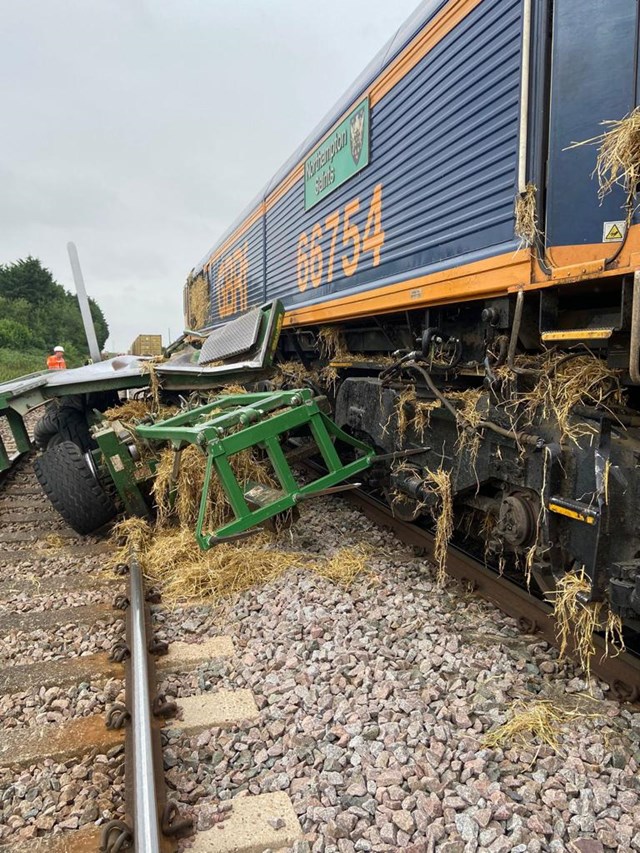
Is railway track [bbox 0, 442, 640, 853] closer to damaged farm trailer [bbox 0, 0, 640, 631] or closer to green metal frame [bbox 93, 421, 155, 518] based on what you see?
damaged farm trailer [bbox 0, 0, 640, 631]

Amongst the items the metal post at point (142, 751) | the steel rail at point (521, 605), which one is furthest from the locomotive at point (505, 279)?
the metal post at point (142, 751)

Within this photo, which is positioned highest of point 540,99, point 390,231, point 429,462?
point 540,99

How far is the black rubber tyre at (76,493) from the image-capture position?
486cm

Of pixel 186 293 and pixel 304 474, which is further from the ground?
pixel 186 293

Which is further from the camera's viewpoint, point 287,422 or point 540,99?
point 287,422

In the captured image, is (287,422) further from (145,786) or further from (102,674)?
(145,786)

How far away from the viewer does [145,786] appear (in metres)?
1.94

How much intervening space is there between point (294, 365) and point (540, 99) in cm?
473

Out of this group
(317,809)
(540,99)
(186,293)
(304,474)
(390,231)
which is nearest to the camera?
(317,809)

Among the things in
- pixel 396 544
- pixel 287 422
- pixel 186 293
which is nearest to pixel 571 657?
pixel 396 544

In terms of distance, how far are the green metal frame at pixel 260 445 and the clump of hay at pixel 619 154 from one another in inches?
90.3

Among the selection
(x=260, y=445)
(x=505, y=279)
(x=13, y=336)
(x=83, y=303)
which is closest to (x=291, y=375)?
(x=260, y=445)

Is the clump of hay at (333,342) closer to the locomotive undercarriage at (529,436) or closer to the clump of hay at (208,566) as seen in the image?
the locomotive undercarriage at (529,436)

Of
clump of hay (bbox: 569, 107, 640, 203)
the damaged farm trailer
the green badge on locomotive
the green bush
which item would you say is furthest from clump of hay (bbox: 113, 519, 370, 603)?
the green bush
